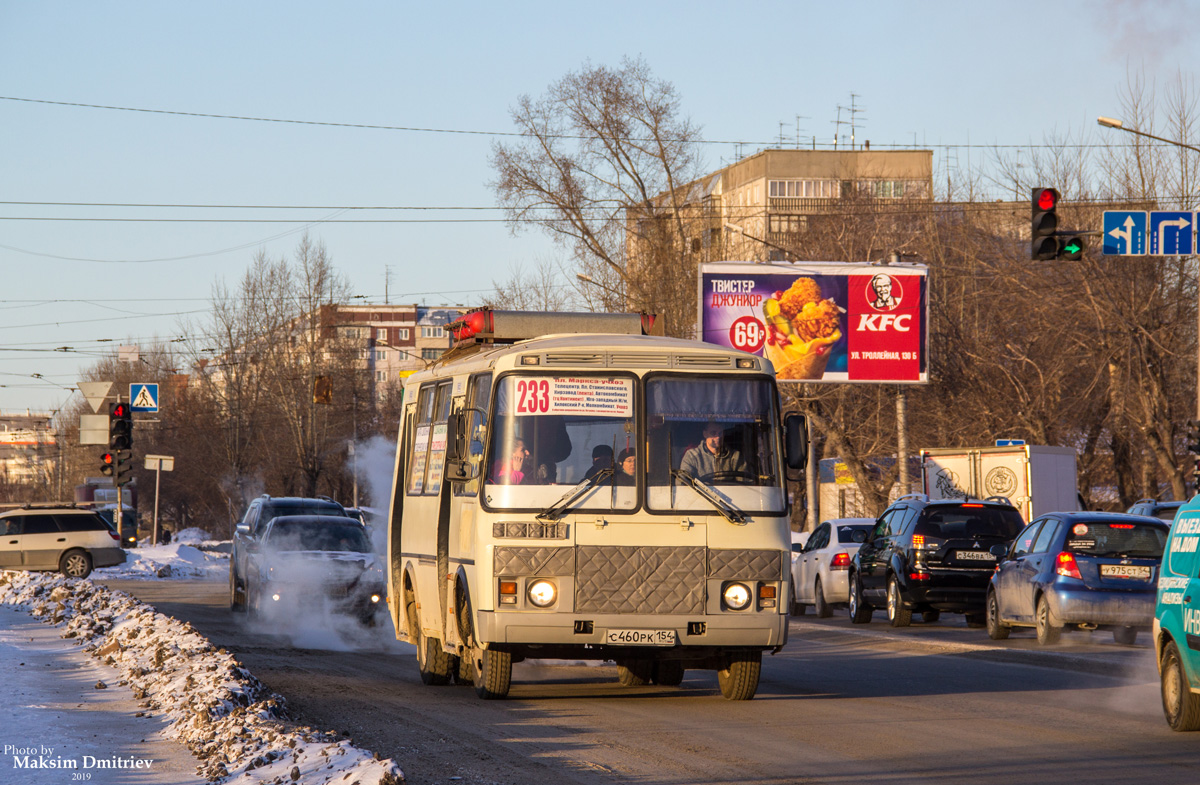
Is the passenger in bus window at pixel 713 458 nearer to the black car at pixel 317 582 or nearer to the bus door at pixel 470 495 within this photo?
the bus door at pixel 470 495

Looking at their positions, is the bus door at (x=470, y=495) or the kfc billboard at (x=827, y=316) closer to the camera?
the bus door at (x=470, y=495)

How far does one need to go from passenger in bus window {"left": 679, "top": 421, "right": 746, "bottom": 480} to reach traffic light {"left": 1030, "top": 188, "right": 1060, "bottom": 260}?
1138 cm

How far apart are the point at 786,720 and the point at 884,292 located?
30.1m

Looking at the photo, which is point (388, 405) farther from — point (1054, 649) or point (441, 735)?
point (441, 735)

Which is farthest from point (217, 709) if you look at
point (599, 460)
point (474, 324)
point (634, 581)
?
point (474, 324)

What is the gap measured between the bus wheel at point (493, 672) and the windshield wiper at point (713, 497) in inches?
77.2

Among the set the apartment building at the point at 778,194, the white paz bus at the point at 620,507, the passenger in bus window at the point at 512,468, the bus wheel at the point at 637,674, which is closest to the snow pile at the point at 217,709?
the white paz bus at the point at 620,507

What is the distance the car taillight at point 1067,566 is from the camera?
17.3m

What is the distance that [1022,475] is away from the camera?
3219cm

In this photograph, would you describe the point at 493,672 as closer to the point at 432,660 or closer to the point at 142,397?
the point at 432,660

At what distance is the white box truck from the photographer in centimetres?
3189

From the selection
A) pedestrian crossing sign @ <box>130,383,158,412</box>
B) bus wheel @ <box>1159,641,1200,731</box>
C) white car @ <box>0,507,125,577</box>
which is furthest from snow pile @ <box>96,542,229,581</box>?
bus wheel @ <box>1159,641,1200,731</box>

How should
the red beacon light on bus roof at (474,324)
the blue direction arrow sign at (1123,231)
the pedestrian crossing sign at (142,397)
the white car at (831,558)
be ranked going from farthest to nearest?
the pedestrian crossing sign at (142,397) → the blue direction arrow sign at (1123,231) → the white car at (831,558) → the red beacon light on bus roof at (474,324)

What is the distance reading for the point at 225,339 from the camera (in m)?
76.6
